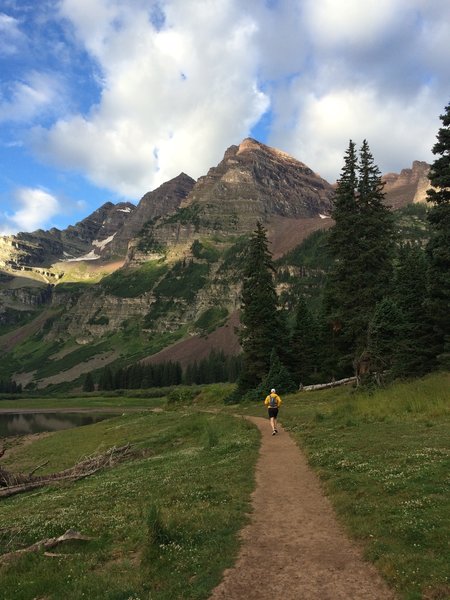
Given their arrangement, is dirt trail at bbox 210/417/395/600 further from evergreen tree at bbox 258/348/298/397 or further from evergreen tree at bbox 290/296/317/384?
evergreen tree at bbox 290/296/317/384

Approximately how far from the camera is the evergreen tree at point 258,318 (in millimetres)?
65625

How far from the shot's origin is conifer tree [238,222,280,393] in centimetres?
6562

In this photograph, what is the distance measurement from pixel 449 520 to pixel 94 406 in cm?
17391

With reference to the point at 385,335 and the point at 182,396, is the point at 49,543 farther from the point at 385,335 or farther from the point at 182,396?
the point at 182,396

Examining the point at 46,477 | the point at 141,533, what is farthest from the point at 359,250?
the point at 141,533

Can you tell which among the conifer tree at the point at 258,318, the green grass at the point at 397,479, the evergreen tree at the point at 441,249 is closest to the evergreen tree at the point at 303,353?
the conifer tree at the point at 258,318

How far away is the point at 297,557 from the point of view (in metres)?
9.98

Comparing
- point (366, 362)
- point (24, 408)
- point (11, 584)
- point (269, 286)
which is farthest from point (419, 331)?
point (24, 408)

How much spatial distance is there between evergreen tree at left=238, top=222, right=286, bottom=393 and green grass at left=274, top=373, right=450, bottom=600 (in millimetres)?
33795

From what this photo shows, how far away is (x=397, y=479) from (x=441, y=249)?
30122 millimetres

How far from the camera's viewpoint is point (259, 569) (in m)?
9.44

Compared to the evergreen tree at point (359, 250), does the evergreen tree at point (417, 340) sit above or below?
below

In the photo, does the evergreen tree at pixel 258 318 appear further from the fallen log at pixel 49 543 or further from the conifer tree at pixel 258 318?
the fallen log at pixel 49 543

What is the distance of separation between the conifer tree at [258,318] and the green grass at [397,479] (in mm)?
33771
